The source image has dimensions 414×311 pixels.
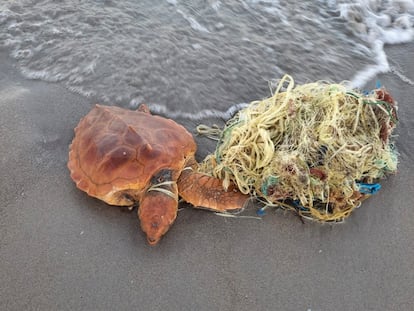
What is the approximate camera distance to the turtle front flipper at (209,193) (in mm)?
2625

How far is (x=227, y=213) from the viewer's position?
2686mm

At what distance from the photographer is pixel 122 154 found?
261 cm

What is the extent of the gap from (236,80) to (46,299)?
260 centimetres

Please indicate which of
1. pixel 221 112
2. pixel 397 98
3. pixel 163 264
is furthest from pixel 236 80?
pixel 163 264

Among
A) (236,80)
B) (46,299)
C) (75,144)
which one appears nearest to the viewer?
(46,299)

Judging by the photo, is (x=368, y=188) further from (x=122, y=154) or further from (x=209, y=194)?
(x=122, y=154)

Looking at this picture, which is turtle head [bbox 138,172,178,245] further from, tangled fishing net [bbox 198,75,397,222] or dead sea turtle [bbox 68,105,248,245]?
tangled fishing net [bbox 198,75,397,222]

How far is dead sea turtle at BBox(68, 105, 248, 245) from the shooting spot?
256 centimetres

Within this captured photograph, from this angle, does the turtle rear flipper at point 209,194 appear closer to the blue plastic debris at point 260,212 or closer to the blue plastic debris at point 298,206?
the blue plastic debris at point 260,212

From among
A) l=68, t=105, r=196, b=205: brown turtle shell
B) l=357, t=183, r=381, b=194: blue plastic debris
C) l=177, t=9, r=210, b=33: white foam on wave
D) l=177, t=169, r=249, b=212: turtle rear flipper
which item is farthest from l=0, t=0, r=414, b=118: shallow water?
l=357, t=183, r=381, b=194: blue plastic debris

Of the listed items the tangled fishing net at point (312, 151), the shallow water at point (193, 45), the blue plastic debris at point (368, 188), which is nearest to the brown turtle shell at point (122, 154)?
the tangled fishing net at point (312, 151)

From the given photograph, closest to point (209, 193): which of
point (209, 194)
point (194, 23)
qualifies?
point (209, 194)

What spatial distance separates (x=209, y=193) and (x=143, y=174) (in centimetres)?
48

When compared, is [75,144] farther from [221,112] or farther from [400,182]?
[400,182]
